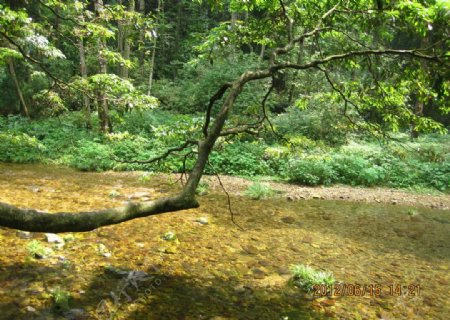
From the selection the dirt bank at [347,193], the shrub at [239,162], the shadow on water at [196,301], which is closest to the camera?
the shadow on water at [196,301]

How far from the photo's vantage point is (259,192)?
980 centimetres

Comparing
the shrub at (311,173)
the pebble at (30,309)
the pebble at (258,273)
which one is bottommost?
the pebble at (258,273)

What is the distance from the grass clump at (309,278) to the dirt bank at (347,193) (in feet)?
15.1

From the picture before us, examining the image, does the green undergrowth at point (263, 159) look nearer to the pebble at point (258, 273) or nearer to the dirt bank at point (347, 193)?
the dirt bank at point (347, 193)

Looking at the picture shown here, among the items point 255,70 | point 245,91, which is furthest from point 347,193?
point 245,91

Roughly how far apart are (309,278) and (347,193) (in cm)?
641

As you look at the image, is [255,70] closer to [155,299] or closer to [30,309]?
[155,299]

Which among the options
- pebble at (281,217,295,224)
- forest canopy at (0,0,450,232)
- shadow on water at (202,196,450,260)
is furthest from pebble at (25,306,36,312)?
pebble at (281,217,295,224)

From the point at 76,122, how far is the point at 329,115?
11.1 meters

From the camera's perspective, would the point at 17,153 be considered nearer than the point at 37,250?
No

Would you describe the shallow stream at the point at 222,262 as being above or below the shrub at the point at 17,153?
above

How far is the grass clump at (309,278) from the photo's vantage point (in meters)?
5.09

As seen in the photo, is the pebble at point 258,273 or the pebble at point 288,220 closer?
the pebble at point 258,273

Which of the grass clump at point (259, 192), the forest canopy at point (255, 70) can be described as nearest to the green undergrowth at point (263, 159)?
the forest canopy at point (255, 70)
